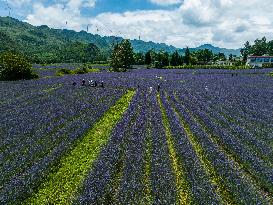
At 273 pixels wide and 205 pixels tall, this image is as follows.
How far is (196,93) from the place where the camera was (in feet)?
140

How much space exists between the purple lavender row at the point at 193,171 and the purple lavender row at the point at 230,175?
70cm

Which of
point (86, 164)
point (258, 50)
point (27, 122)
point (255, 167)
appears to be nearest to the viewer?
point (255, 167)

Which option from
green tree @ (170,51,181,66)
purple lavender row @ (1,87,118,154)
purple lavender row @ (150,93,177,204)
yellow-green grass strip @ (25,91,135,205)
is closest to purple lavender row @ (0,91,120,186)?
purple lavender row @ (1,87,118,154)

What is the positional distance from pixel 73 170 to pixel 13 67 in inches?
1872

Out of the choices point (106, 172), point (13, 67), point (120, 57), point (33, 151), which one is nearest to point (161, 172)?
point (106, 172)

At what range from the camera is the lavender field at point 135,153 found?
12961mm

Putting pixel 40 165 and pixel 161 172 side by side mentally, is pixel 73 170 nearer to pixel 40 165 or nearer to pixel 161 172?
pixel 40 165

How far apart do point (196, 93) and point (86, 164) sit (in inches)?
1114

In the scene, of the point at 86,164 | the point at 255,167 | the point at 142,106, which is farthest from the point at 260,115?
the point at 86,164

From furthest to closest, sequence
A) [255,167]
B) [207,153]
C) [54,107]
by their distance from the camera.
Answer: [54,107] → [207,153] → [255,167]

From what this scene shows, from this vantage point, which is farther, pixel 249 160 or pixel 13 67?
pixel 13 67

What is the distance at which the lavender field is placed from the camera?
1296 cm

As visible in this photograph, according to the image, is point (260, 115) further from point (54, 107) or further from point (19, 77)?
point (19, 77)

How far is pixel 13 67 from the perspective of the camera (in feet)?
192
